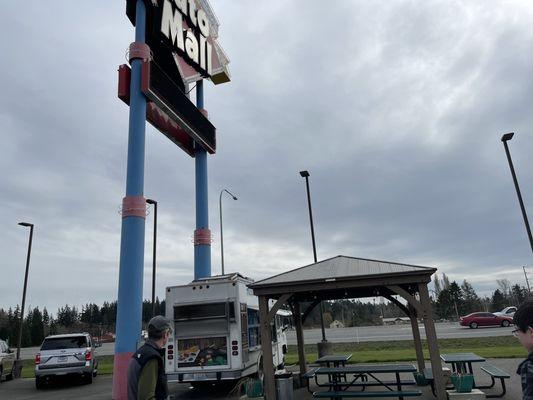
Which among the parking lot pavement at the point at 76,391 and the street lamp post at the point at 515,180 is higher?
the street lamp post at the point at 515,180

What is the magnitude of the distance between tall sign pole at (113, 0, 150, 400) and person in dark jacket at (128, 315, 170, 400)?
Answer: 9.58 m

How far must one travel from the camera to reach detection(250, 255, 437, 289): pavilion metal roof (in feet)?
30.8

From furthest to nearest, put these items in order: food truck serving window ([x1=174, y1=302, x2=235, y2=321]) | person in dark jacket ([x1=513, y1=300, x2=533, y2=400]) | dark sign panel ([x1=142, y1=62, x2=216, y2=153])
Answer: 1. dark sign panel ([x1=142, y1=62, x2=216, y2=153])
2. food truck serving window ([x1=174, y1=302, x2=235, y2=321])
3. person in dark jacket ([x1=513, y1=300, x2=533, y2=400])

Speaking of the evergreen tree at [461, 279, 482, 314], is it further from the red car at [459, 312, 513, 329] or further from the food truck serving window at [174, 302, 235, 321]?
the food truck serving window at [174, 302, 235, 321]

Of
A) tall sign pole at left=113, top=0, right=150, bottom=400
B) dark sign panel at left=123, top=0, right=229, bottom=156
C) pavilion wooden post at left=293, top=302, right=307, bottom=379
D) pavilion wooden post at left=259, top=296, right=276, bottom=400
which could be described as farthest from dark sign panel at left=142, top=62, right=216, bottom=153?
pavilion wooden post at left=259, top=296, right=276, bottom=400

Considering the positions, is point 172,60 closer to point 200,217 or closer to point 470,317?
point 200,217

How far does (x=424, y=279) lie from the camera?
914cm

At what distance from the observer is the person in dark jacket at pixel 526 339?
245 centimetres

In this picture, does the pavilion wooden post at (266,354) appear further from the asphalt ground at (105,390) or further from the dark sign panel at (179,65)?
the dark sign panel at (179,65)

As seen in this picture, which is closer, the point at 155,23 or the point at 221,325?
the point at 221,325

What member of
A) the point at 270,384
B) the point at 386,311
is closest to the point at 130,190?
the point at 270,384

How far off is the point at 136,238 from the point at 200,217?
660 centimetres

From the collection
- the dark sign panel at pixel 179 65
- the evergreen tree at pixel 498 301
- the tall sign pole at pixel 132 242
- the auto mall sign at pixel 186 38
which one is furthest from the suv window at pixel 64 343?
the evergreen tree at pixel 498 301

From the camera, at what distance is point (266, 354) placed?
9742 millimetres
